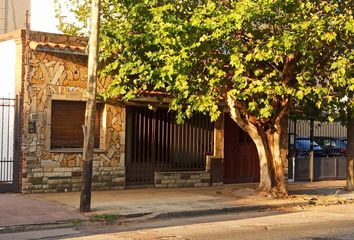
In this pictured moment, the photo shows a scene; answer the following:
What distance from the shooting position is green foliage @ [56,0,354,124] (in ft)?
42.1

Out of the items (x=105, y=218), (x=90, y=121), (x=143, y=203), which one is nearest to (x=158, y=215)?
(x=105, y=218)

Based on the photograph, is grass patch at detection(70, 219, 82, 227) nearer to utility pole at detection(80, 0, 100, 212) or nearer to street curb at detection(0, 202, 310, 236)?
street curb at detection(0, 202, 310, 236)

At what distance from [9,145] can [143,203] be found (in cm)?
424

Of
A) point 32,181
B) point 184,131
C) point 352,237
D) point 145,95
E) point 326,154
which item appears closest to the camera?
point 352,237

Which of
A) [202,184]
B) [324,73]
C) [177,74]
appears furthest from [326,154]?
[177,74]

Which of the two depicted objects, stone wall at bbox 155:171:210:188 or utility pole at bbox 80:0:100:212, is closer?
utility pole at bbox 80:0:100:212

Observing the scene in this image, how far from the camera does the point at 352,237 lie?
976 centimetres

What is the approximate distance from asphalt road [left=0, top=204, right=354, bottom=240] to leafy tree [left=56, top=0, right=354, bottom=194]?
2655 mm

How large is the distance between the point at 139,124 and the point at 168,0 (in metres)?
4.50

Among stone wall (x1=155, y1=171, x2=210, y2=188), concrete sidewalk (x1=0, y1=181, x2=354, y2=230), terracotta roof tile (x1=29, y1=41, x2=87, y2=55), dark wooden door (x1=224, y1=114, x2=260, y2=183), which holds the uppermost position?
terracotta roof tile (x1=29, y1=41, x2=87, y2=55)

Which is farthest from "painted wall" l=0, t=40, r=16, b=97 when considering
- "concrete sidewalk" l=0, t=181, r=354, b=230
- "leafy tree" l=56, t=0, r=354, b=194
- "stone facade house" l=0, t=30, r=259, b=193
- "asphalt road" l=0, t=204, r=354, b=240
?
"asphalt road" l=0, t=204, r=354, b=240

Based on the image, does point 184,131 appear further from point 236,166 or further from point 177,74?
point 177,74

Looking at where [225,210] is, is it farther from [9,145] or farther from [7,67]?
[7,67]

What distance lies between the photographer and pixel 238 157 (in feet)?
64.7
